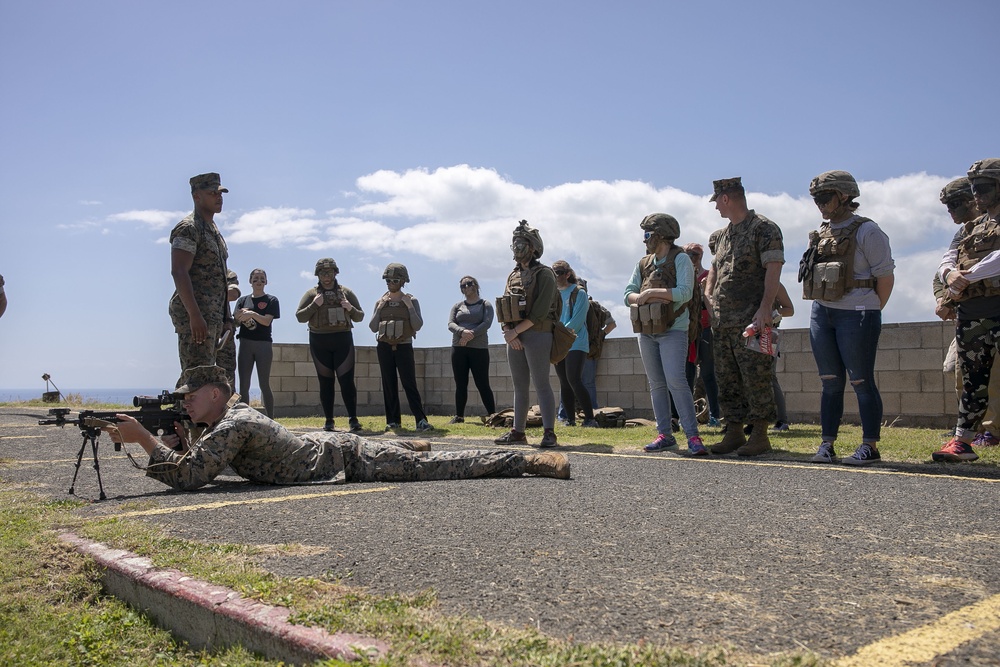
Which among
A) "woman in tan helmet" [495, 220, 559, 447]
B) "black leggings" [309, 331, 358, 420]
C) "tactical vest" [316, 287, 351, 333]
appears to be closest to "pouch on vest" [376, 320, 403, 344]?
"black leggings" [309, 331, 358, 420]

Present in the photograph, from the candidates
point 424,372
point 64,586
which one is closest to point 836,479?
point 64,586

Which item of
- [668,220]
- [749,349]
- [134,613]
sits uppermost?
[668,220]

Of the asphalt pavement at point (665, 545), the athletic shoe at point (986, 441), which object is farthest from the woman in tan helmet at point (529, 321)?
the athletic shoe at point (986, 441)

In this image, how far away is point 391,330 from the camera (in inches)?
414

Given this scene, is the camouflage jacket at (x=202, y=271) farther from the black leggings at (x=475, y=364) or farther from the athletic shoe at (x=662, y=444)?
the black leggings at (x=475, y=364)

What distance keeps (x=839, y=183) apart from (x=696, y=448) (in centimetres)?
228

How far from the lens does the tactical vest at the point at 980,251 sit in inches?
222

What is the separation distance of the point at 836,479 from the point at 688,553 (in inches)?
95.3

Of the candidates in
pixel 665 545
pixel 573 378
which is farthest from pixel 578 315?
pixel 665 545

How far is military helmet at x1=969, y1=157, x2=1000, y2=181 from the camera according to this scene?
220 inches

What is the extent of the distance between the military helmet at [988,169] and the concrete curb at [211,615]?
17.2ft

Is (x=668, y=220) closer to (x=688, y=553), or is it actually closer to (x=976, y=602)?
(x=688, y=553)

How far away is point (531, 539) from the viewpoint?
3240 millimetres

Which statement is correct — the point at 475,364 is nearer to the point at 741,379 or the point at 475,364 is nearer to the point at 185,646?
the point at 741,379
